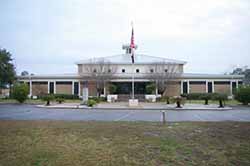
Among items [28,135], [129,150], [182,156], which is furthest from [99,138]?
[182,156]

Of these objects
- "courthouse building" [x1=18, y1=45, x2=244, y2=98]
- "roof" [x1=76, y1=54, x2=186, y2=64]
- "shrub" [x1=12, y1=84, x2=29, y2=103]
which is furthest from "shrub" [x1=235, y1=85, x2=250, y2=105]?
"shrub" [x1=12, y1=84, x2=29, y2=103]

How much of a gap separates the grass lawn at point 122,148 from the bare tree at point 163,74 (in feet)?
125

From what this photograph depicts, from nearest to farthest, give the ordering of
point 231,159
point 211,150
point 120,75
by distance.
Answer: point 231,159 → point 211,150 → point 120,75

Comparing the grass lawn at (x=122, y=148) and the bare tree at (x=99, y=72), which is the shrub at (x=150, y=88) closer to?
the bare tree at (x=99, y=72)

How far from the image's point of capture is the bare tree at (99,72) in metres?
47.4

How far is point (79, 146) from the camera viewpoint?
6949mm

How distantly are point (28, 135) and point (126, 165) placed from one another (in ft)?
15.2

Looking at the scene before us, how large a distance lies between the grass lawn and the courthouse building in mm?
39175

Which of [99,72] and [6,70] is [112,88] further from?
[6,70]

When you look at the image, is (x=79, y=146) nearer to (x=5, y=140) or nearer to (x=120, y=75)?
(x=5, y=140)

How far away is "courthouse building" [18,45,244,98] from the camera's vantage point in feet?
162

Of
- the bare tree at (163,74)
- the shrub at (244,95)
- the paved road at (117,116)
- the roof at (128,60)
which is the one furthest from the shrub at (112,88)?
the paved road at (117,116)

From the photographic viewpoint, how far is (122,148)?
666 centimetres

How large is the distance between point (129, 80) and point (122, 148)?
42.2m
